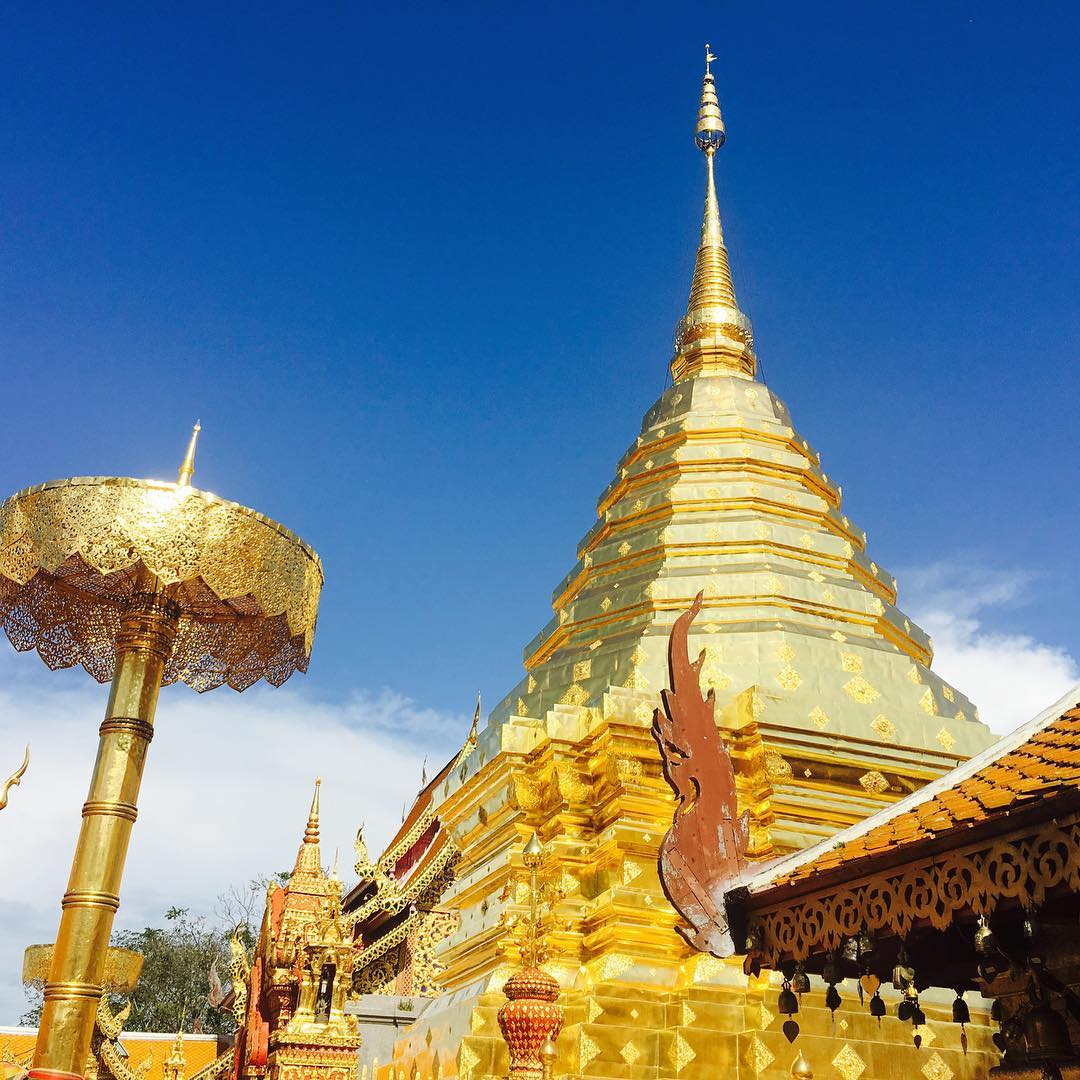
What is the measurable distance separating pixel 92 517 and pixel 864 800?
7885mm

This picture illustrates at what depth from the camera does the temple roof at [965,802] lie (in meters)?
3.52

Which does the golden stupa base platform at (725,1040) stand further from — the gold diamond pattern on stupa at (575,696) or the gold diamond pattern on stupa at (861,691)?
the gold diamond pattern on stupa at (575,696)

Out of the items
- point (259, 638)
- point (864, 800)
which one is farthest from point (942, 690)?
point (259, 638)

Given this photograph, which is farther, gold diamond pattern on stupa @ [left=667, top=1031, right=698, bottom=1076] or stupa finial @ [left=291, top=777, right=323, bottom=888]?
stupa finial @ [left=291, top=777, right=323, bottom=888]

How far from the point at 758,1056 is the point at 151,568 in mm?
6630

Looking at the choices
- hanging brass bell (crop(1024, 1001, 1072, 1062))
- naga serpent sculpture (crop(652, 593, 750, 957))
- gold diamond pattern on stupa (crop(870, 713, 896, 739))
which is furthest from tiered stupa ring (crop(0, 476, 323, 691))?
gold diamond pattern on stupa (crop(870, 713, 896, 739))

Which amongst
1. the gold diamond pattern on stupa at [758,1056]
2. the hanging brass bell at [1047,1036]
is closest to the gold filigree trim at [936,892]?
the hanging brass bell at [1047,1036]

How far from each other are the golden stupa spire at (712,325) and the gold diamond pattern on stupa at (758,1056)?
32.5ft

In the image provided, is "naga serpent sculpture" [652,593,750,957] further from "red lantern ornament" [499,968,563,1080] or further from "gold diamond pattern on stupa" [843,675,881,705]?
"gold diamond pattern on stupa" [843,675,881,705]

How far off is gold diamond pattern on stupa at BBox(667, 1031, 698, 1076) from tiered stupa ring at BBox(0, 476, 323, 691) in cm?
501

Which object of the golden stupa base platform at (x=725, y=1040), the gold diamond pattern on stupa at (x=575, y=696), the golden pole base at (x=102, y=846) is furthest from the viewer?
the gold diamond pattern on stupa at (x=575, y=696)

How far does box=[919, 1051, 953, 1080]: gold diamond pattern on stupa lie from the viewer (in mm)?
9539

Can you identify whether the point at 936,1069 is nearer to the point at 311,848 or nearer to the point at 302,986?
the point at 302,986

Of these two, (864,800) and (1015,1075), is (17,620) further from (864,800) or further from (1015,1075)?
(864,800)
